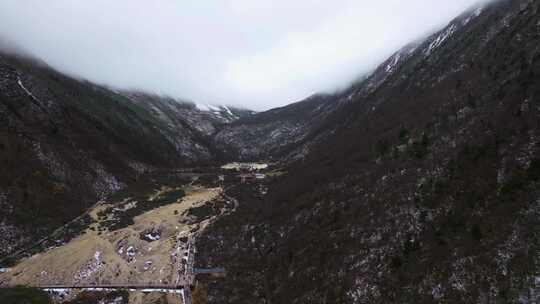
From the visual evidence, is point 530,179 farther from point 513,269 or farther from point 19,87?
point 19,87

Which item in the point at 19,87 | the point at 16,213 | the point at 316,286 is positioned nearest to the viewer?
the point at 316,286

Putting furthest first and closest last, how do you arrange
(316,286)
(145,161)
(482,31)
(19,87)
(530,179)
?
(145,161) → (19,87) → (482,31) → (316,286) → (530,179)

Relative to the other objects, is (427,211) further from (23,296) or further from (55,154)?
(55,154)

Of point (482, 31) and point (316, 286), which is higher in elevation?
point (482, 31)

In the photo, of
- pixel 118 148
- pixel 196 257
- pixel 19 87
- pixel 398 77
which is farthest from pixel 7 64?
pixel 398 77

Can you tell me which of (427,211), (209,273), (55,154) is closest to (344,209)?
(427,211)

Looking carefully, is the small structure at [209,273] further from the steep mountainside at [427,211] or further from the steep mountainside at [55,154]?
the steep mountainside at [55,154]
